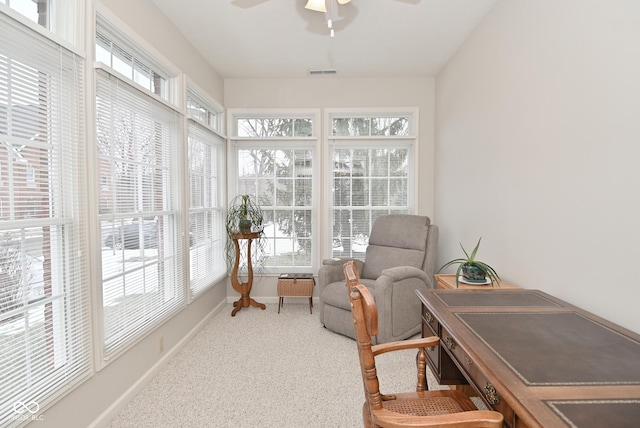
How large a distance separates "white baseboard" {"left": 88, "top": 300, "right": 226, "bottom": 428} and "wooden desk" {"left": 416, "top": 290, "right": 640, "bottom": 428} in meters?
1.92

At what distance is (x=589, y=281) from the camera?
1583mm

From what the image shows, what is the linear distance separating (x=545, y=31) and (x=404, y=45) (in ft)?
4.98

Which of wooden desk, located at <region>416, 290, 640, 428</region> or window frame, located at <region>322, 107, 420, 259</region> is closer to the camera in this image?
wooden desk, located at <region>416, 290, 640, 428</region>

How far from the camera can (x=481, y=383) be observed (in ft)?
3.73

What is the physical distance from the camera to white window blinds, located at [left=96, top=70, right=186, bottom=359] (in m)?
1.99

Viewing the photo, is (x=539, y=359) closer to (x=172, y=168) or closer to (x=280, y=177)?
(x=172, y=168)

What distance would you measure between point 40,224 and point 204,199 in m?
2.03

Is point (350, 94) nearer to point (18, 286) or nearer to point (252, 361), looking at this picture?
point (252, 361)

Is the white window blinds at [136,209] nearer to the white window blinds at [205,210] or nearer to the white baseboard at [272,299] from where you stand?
the white window blinds at [205,210]

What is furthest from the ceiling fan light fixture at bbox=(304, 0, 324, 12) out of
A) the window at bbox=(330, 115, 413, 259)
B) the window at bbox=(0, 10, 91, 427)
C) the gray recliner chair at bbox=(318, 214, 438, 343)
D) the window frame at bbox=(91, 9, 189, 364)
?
the gray recliner chair at bbox=(318, 214, 438, 343)

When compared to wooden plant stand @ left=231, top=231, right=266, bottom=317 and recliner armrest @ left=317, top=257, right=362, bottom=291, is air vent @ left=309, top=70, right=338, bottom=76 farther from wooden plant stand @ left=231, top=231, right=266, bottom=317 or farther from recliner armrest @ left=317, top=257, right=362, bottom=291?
recliner armrest @ left=317, top=257, right=362, bottom=291

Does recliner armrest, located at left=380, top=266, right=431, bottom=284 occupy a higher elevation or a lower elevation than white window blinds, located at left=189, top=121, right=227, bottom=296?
lower

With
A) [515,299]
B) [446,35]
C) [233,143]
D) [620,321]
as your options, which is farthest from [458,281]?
[233,143]

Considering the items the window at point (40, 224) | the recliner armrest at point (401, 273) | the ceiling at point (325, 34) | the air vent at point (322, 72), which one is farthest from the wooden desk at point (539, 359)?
the air vent at point (322, 72)
